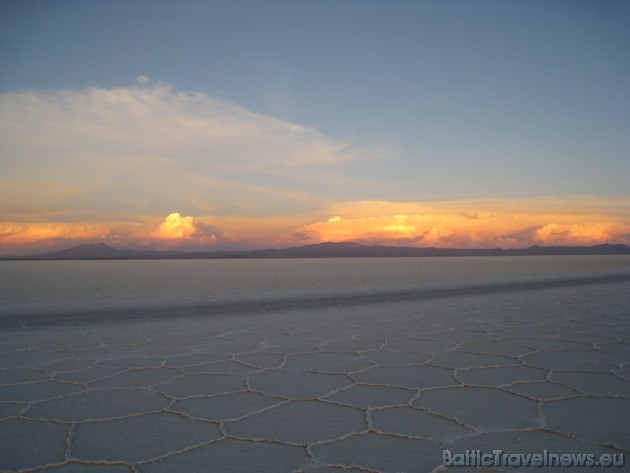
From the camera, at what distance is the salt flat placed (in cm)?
169

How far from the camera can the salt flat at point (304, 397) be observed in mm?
1692

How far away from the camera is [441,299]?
7.48m

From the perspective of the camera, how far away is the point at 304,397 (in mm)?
2314

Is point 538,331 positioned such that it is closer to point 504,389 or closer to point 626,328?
point 626,328

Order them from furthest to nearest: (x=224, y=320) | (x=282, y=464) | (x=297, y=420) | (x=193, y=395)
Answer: (x=224, y=320) < (x=193, y=395) < (x=297, y=420) < (x=282, y=464)

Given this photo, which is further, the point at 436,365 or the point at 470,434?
the point at 436,365

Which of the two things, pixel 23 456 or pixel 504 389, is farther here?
pixel 504 389

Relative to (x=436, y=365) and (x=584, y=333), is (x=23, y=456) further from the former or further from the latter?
(x=584, y=333)

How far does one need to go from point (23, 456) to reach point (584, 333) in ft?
14.3

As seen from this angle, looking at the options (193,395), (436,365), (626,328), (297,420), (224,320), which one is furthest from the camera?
(224,320)

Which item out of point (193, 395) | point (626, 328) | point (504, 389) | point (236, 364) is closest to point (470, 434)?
point (504, 389)

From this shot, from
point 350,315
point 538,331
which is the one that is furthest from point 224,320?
point 538,331

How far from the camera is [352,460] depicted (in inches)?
63.8

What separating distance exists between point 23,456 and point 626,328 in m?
5.02
